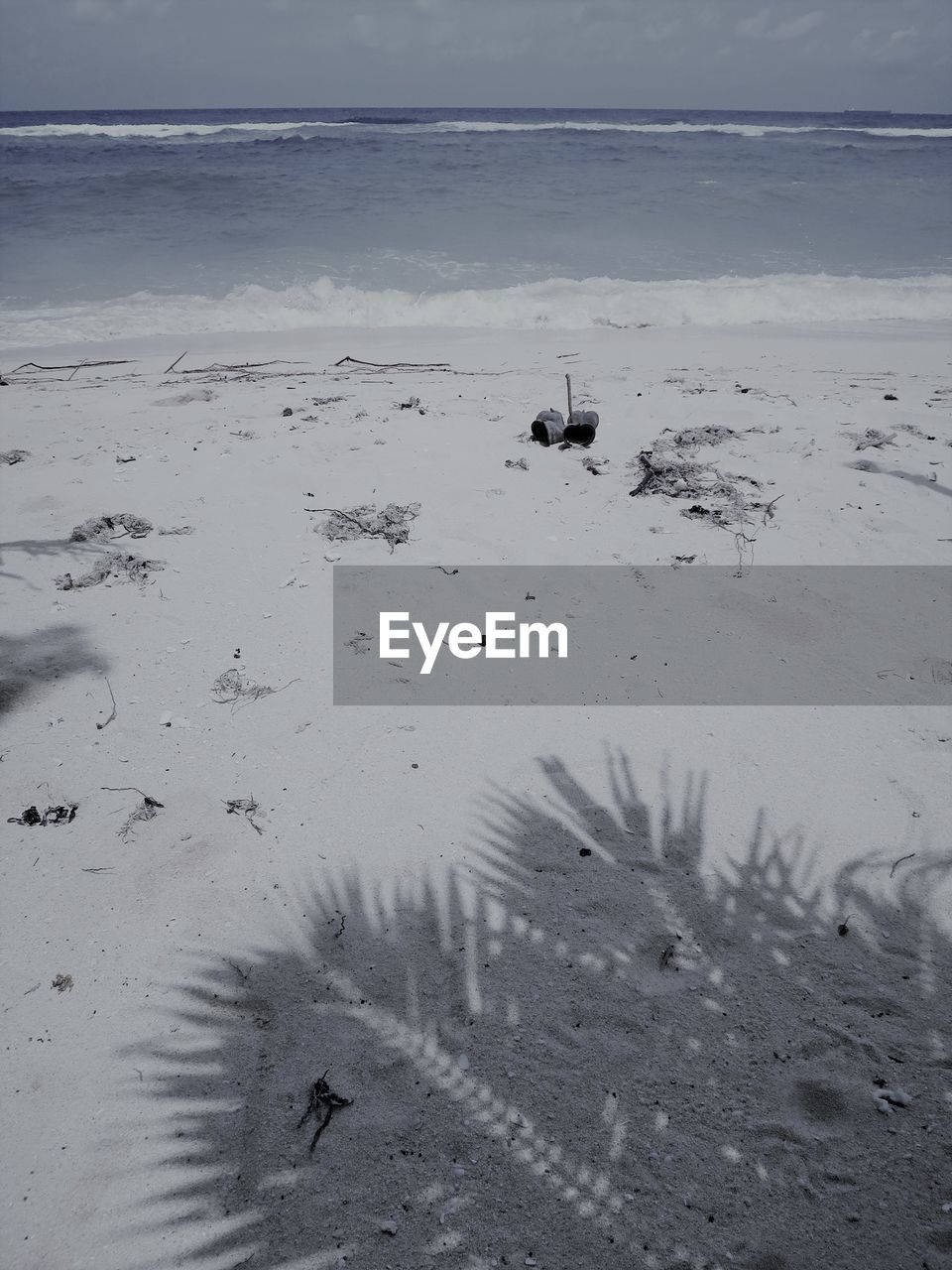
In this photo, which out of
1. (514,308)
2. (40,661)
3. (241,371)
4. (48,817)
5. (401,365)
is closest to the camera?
(48,817)

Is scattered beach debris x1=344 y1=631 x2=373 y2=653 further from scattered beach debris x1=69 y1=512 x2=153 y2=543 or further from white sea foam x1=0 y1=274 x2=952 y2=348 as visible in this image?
white sea foam x1=0 y1=274 x2=952 y2=348

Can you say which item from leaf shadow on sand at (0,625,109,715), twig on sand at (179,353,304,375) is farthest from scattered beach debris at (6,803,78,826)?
twig on sand at (179,353,304,375)

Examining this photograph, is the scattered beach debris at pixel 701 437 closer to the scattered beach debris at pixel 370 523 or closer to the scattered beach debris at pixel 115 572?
the scattered beach debris at pixel 370 523

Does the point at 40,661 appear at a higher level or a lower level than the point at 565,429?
lower

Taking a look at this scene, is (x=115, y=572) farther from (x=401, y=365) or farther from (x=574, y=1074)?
(x=401, y=365)

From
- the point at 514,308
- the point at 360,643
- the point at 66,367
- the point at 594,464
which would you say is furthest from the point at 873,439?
the point at 66,367

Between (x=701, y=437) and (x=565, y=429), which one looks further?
(x=701, y=437)

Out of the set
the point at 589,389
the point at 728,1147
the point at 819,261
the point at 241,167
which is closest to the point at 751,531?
the point at 589,389
